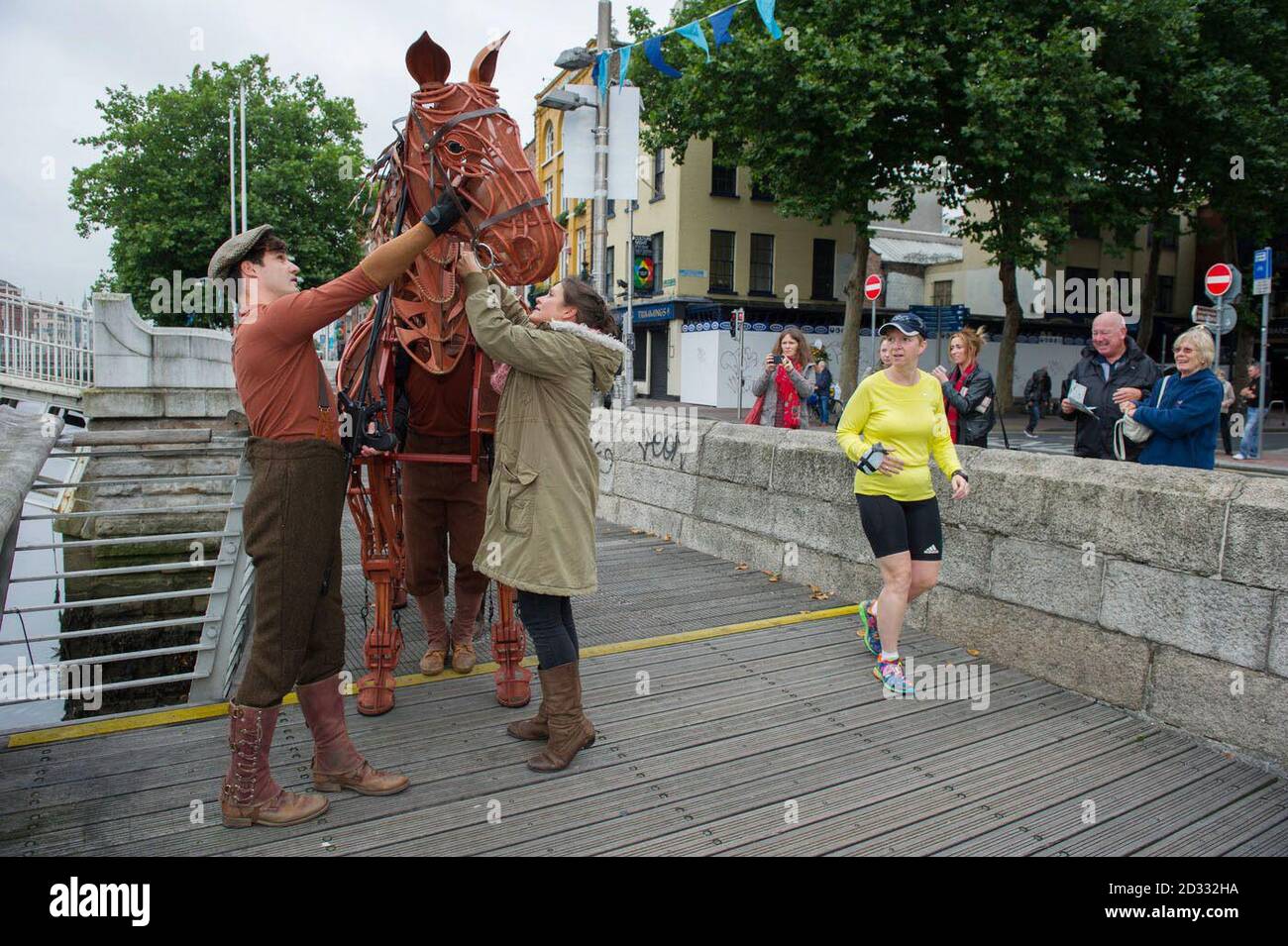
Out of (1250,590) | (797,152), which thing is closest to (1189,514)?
(1250,590)

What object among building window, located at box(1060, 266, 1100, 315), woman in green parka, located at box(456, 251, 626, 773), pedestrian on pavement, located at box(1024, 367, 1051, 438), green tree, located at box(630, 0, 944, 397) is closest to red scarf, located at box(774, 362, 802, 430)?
woman in green parka, located at box(456, 251, 626, 773)

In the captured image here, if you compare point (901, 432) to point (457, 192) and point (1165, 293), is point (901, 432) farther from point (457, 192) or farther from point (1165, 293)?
point (1165, 293)

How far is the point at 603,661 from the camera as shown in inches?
191

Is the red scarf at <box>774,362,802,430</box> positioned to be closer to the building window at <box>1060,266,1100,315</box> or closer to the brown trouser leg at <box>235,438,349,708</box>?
the brown trouser leg at <box>235,438,349,708</box>

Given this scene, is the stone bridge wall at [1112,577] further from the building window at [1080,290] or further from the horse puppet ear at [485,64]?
the building window at [1080,290]

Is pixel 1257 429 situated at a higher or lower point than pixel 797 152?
lower

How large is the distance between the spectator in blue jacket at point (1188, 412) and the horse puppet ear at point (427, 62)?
3902 millimetres

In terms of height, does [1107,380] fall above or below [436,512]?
above

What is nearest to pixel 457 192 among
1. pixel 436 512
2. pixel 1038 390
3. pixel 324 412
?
pixel 324 412

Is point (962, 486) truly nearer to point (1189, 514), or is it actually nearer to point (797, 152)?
point (1189, 514)

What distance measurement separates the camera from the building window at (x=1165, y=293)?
38281 millimetres

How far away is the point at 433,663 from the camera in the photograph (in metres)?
4.61

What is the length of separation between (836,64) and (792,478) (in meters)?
16.6

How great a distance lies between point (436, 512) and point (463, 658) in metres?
0.79
